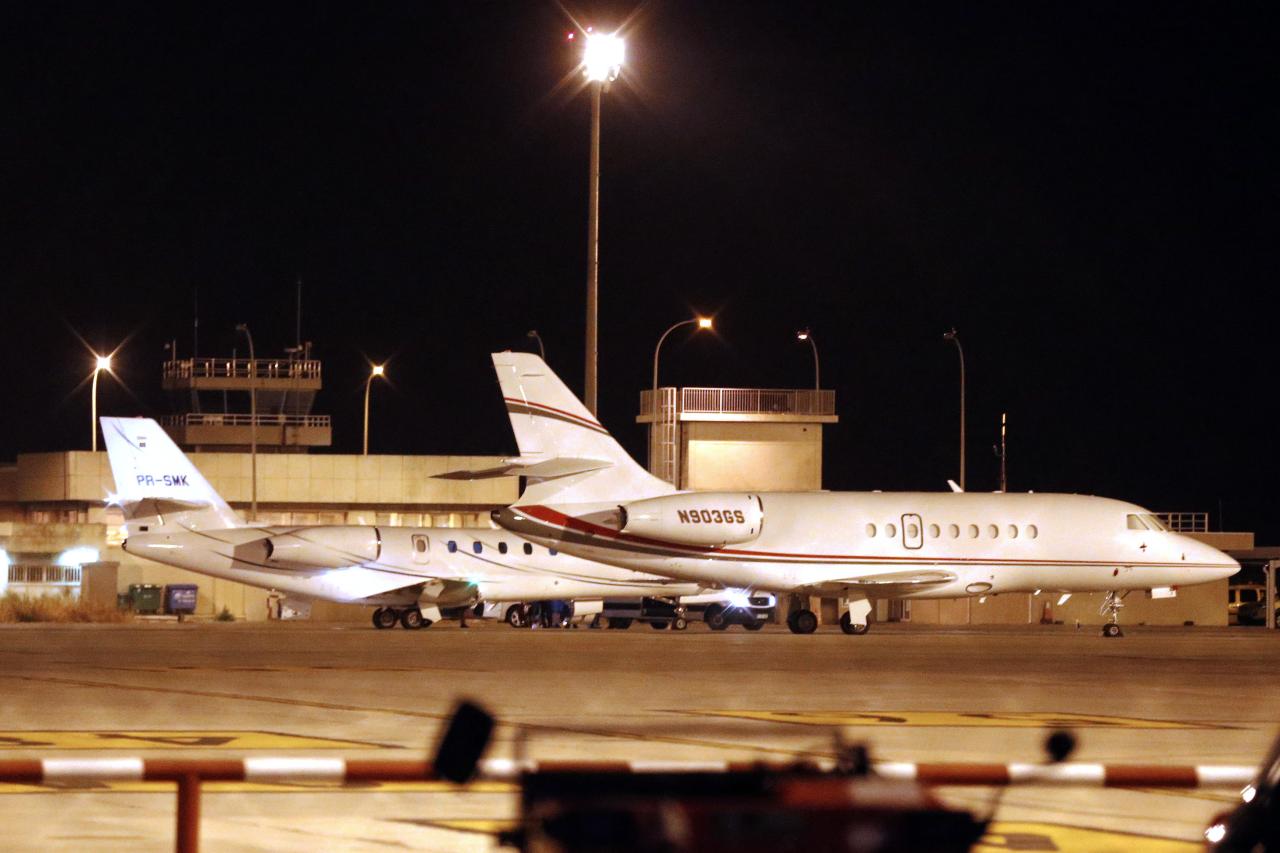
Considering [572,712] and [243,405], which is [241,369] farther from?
[572,712]

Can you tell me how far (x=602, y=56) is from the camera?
40062mm

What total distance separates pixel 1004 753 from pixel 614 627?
38.7 m

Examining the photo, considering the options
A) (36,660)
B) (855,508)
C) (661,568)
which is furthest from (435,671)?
(855,508)

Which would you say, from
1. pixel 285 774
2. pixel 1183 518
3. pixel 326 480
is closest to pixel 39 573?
pixel 326 480

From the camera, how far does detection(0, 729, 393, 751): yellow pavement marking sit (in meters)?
14.9

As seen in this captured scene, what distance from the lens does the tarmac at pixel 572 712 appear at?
31.1ft

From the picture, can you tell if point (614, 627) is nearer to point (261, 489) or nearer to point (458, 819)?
point (261, 489)

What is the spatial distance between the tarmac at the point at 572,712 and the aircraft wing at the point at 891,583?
2074 mm

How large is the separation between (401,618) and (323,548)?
4.03 m

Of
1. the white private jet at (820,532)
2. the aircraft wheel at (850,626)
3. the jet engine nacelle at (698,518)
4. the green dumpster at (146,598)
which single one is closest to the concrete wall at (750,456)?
the green dumpster at (146,598)

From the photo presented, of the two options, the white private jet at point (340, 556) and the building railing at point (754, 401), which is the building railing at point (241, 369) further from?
the white private jet at point (340, 556)

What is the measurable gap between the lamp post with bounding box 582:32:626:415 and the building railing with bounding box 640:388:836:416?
76.2ft

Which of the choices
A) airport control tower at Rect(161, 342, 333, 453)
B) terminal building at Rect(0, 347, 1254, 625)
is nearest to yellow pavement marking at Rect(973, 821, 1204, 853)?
terminal building at Rect(0, 347, 1254, 625)

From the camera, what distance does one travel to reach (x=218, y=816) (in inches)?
424
